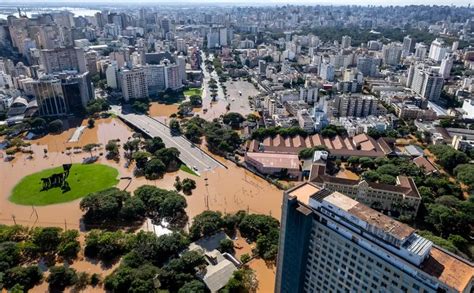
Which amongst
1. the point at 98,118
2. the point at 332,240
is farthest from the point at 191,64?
the point at 332,240

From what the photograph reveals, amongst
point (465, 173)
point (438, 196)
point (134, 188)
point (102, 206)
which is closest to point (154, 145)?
point (134, 188)

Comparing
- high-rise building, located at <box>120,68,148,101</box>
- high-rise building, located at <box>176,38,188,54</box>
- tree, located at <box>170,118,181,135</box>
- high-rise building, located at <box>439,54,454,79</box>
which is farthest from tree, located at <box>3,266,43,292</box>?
high-rise building, located at <box>176,38,188,54</box>

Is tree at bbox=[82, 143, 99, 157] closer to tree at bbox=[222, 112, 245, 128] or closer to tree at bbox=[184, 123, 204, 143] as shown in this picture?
tree at bbox=[184, 123, 204, 143]

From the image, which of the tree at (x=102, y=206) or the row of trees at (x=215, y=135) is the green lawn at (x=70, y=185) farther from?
the row of trees at (x=215, y=135)

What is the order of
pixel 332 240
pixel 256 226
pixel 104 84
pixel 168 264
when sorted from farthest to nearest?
pixel 104 84, pixel 256 226, pixel 168 264, pixel 332 240

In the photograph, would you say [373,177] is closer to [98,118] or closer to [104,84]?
[98,118]

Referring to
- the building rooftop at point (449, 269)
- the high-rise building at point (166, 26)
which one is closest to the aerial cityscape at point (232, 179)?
the building rooftop at point (449, 269)

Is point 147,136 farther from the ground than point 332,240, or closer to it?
closer to it
